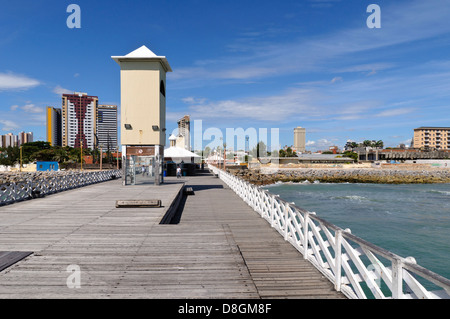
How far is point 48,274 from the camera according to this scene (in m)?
4.61

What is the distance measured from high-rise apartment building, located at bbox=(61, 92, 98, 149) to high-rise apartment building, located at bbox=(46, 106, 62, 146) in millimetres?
4532

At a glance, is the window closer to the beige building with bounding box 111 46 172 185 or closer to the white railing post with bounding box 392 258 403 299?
the beige building with bounding box 111 46 172 185

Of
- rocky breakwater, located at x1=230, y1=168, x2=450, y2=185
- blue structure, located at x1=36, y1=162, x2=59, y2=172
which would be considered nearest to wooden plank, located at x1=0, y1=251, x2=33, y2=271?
rocky breakwater, located at x1=230, y1=168, x2=450, y2=185

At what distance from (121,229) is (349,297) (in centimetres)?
554

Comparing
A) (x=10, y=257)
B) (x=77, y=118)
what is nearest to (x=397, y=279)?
(x=10, y=257)

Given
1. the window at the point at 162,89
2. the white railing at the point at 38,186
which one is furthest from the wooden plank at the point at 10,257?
the window at the point at 162,89

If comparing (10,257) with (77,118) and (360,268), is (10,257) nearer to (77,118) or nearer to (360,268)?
(360,268)

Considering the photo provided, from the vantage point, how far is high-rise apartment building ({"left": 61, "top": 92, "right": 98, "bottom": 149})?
570ft

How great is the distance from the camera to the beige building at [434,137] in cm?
16188

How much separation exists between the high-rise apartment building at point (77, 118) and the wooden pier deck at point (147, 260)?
595ft

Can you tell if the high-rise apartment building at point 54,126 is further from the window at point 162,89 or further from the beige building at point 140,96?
the beige building at point 140,96

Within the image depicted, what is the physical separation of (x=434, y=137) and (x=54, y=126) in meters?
221

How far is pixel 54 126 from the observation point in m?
177
